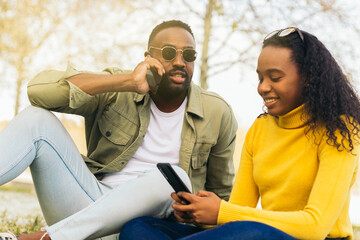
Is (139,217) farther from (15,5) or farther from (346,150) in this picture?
(15,5)

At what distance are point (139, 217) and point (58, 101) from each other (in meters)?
1.09

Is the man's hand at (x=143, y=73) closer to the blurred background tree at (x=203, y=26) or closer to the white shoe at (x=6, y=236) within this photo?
the white shoe at (x=6, y=236)

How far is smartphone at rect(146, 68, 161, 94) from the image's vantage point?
3434 millimetres

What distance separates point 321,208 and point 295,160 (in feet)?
1.20

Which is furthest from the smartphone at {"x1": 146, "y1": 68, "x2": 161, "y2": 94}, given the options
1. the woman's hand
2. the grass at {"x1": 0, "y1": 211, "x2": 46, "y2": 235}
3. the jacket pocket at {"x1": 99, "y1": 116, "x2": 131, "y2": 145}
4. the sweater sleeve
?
the grass at {"x1": 0, "y1": 211, "x2": 46, "y2": 235}

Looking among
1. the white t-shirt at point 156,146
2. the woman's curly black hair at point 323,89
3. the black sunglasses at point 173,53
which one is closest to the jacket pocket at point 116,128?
the white t-shirt at point 156,146

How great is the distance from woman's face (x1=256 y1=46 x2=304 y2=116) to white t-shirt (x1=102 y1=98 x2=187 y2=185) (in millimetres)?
1289

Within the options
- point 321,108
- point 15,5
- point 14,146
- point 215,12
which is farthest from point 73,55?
point 321,108

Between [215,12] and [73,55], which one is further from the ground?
[215,12]

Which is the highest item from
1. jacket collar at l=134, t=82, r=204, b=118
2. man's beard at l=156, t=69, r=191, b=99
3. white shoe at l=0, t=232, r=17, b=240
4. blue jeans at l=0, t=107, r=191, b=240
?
man's beard at l=156, t=69, r=191, b=99

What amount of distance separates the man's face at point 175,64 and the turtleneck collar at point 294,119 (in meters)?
1.24

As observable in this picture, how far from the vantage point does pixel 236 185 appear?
2885 mm

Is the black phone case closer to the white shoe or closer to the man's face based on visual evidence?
the white shoe

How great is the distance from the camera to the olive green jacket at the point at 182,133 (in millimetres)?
3605
